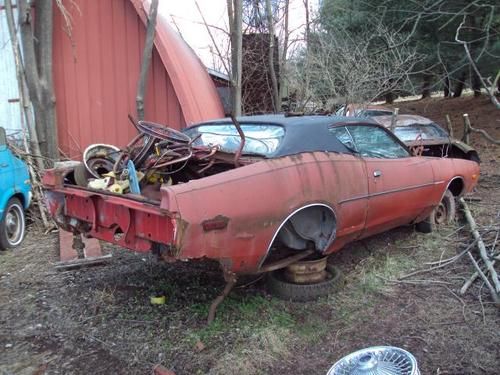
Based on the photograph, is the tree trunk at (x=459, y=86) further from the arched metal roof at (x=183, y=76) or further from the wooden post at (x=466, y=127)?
the arched metal roof at (x=183, y=76)

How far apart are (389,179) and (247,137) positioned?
1.47 metres

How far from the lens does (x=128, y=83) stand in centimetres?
890

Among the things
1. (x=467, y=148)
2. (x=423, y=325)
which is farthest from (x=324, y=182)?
(x=467, y=148)

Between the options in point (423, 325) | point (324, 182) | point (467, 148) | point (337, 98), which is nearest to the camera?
point (423, 325)

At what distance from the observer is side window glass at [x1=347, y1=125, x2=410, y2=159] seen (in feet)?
16.2

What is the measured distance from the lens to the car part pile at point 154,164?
14.1 feet

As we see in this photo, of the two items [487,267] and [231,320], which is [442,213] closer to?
[487,267]

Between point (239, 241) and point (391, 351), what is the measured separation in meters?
1.34

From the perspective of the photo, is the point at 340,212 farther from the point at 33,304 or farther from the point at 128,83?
the point at 128,83

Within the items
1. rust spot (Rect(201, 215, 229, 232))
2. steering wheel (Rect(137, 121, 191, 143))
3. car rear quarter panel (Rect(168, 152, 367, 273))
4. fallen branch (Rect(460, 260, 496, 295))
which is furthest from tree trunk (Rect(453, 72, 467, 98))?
rust spot (Rect(201, 215, 229, 232))

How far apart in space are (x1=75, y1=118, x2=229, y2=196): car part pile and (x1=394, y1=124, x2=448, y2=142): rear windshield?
5247 mm

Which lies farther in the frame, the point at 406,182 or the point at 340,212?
the point at 406,182

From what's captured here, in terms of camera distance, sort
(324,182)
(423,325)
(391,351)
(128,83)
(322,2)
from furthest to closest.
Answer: (322,2) < (128,83) < (324,182) < (423,325) < (391,351)

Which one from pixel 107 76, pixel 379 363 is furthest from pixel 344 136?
pixel 107 76
